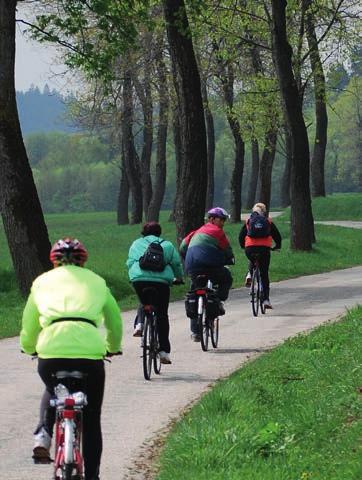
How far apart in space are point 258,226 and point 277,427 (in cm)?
1162

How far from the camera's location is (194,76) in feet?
94.2

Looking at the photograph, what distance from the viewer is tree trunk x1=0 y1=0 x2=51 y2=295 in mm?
24516

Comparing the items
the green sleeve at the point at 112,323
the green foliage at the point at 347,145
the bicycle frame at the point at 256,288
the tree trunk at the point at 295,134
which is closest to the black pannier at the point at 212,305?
the bicycle frame at the point at 256,288

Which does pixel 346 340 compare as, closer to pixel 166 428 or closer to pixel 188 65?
pixel 166 428

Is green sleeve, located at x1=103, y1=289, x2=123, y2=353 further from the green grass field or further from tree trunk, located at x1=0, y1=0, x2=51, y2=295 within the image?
tree trunk, located at x1=0, y1=0, x2=51, y2=295

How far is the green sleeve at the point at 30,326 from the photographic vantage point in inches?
297

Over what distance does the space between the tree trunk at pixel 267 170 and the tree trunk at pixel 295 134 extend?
12.1m

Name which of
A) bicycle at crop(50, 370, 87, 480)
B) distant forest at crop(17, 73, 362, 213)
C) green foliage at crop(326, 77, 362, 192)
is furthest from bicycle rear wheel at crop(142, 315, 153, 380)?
distant forest at crop(17, 73, 362, 213)

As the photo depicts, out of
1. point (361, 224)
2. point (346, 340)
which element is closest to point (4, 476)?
point (346, 340)

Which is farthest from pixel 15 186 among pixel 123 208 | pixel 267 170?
pixel 123 208

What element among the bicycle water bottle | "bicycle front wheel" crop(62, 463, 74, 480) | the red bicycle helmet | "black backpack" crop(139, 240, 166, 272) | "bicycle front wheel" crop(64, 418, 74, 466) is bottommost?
"bicycle front wheel" crop(62, 463, 74, 480)

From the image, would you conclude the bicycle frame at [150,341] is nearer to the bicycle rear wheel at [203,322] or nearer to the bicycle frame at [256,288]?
the bicycle rear wheel at [203,322]

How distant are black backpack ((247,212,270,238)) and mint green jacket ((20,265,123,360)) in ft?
46.0

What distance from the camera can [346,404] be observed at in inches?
421
